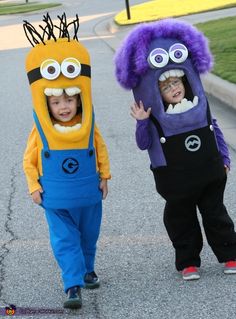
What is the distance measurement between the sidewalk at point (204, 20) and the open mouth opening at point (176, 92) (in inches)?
193

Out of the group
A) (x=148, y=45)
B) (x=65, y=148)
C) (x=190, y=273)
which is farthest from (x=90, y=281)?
(x=148, y=45)

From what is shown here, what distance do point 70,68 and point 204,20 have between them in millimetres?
15380

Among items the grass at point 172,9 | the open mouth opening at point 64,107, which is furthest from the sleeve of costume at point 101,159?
the grass at point 172,9

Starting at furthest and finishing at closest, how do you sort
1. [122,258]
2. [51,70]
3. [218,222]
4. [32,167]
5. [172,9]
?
[172,9]
[122,258]
[218,222]
[32,167]
[51,70]

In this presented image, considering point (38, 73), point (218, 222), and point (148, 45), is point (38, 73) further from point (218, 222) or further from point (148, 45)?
point (218, 222)

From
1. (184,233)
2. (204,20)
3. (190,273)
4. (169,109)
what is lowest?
(190,273)

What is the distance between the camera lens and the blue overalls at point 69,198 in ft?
11.9

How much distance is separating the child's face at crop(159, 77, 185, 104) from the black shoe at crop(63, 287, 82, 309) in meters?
1.13

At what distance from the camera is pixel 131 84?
3787 millimetres

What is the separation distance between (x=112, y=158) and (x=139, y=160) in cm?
31

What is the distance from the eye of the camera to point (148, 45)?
3730 mm

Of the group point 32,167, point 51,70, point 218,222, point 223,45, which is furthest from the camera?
point 223,45

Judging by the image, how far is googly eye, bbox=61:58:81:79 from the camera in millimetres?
3564

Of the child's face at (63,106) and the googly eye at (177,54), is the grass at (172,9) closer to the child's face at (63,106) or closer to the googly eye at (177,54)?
the googly eye at (177,54)
